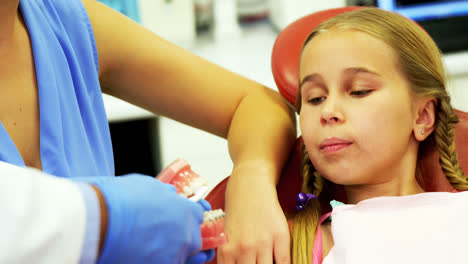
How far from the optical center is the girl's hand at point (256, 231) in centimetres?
85

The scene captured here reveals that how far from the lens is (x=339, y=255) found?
3.03 ft

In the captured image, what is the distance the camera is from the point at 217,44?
2355mm

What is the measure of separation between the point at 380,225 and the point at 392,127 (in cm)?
17

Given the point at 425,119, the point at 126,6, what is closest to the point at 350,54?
the point at 425,119

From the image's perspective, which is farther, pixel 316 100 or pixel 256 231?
pixel 316 100

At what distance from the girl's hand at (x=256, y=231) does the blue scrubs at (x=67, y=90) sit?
9.1 inches

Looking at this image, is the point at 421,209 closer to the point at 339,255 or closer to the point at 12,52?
the point at 339,255

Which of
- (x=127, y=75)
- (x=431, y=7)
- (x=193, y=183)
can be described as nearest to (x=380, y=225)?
(x=193, y=183)

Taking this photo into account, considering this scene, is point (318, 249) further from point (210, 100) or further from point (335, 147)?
point (210, 100)

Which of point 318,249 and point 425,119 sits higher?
point 425,119

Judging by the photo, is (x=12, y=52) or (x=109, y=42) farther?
(x=109, y=42)

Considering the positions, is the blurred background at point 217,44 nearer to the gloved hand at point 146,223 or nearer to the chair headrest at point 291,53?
the chair headrest at point 291,53

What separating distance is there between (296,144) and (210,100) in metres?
0.23

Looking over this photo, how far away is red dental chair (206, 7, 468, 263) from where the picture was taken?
1094mm
